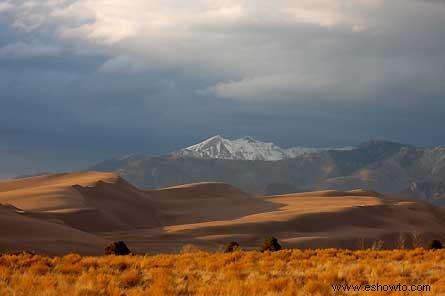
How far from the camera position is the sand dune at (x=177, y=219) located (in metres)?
67.4

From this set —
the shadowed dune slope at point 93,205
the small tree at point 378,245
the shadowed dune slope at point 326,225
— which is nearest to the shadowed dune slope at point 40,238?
the small tree at point 378,245

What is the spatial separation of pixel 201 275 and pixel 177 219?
355 ft

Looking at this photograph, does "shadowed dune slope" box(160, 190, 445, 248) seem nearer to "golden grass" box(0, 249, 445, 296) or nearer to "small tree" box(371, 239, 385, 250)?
"small tree" box(371, 239, 385, 250)

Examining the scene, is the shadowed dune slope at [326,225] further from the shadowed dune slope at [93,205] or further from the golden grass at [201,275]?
the golden grass at [201,275]

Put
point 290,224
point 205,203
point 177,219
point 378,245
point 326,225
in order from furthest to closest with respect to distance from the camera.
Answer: point 205,203 < point 177,219 < point 326,225 < point 290,224 < point 378,245

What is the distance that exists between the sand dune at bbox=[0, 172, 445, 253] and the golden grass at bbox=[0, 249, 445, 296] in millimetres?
30407

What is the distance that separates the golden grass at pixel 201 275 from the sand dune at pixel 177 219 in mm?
30407

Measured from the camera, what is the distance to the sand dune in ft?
221

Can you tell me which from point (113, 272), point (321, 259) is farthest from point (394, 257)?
point (113, 272)

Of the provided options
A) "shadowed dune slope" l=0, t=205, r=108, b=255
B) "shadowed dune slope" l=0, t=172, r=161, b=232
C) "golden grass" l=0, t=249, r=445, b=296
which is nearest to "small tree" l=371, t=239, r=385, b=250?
"golden grass" l=0, t=249, r=445, b=296

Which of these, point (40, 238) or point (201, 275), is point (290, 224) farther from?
point (201, 275)

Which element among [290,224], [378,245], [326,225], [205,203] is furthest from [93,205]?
[378,245]

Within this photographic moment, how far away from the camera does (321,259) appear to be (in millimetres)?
25656

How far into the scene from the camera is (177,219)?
418 ft
